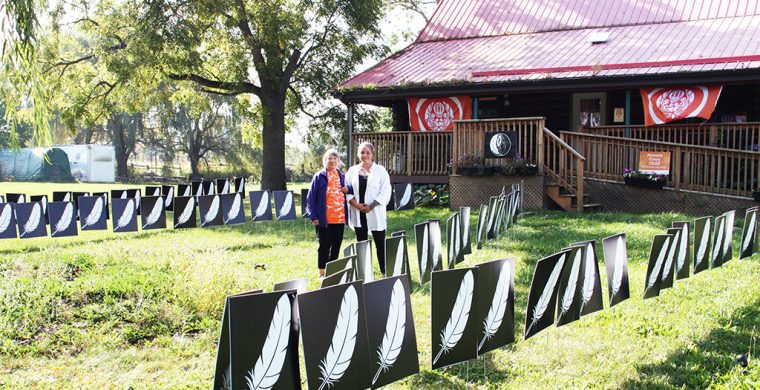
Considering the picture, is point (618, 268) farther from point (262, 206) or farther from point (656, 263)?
point (262, 206)

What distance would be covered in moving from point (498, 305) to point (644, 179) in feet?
35.1

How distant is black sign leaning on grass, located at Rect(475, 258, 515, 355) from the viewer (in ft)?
13.3

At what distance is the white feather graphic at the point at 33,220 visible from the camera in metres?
10.4

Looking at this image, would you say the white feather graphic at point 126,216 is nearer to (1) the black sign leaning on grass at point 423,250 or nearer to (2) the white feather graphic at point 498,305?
(1) the black sign leaning on grass at point 423,250

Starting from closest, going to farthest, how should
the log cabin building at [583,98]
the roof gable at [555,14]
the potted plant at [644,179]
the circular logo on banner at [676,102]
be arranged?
the potted plant at [644,179] < the log cabin building at [583,98] < the circular logo on banner at [676,102] < the roof gable at [555,14]

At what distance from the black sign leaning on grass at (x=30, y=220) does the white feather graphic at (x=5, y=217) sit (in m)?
0.11

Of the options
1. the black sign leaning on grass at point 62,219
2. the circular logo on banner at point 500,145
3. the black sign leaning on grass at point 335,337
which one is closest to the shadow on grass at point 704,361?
the black sign leaning on grass at point 335,337

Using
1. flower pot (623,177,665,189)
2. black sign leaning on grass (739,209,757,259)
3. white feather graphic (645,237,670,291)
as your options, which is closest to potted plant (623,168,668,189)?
flower pot (623,177,665,189)

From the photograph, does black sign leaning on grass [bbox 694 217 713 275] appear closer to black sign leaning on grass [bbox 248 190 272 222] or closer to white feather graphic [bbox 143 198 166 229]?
black sign leaning on grass [bbox 248 190 272 222]

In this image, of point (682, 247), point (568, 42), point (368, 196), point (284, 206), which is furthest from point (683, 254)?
point (568, 42)

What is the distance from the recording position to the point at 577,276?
4.69 meters

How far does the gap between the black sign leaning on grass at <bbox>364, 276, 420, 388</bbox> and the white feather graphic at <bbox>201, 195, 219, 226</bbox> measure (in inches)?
313

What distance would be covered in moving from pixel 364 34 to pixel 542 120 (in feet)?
37.0

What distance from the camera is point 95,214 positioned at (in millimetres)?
11086
